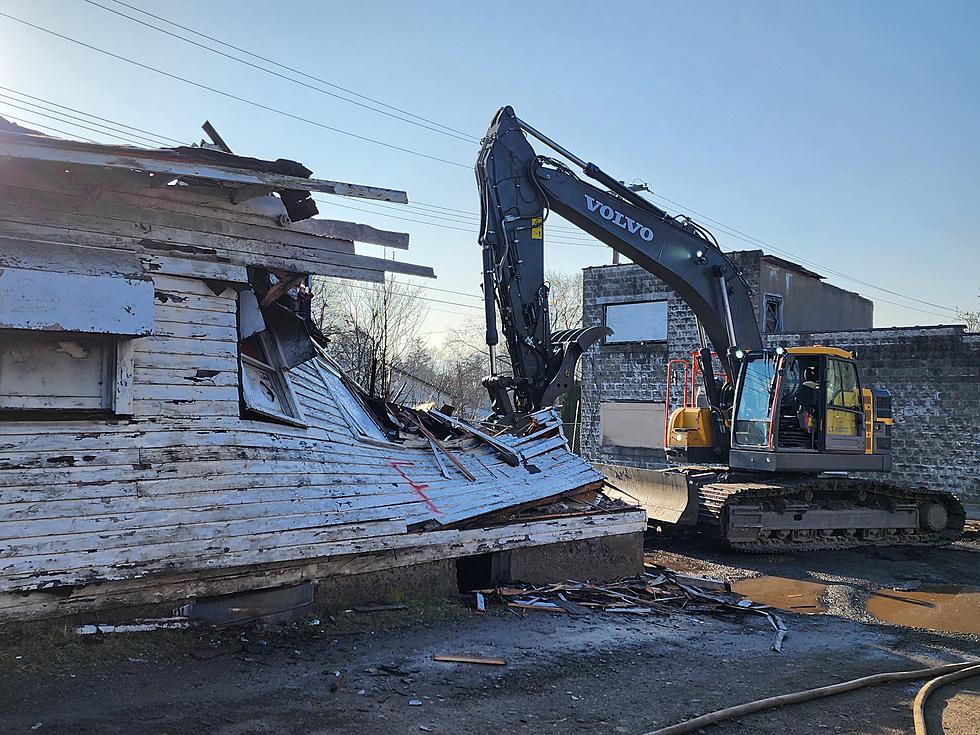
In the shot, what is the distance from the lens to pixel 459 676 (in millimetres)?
6324

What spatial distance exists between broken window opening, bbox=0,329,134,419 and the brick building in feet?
56.6

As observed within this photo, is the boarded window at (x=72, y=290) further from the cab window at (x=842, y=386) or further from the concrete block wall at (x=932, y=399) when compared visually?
the concrete block wall at (x=932, y=399)

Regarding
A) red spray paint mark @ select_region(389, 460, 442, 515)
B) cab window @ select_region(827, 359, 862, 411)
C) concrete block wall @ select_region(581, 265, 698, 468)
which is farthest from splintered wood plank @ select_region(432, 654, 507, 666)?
concrete block wall @ select_region(581, 265, 698, 468)

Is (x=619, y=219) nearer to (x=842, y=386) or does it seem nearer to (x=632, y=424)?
(x=842, y=386)

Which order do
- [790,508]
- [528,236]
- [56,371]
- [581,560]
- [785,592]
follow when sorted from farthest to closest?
[790,508] → [528,236] → [785,592] → [581,560] → [56,371]

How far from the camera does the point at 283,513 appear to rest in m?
7.12

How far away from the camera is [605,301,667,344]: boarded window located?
2648cm

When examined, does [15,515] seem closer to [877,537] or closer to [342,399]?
[342,399]

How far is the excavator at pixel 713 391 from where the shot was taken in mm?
12195

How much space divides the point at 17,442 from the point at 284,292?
272cm

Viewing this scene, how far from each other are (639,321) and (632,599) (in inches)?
728

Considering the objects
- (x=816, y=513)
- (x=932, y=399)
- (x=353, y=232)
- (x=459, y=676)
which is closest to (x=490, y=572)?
(x=459, y=676)

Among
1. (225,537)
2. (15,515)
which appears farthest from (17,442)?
(225,537)

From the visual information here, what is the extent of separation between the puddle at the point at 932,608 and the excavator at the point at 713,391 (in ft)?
7.64
